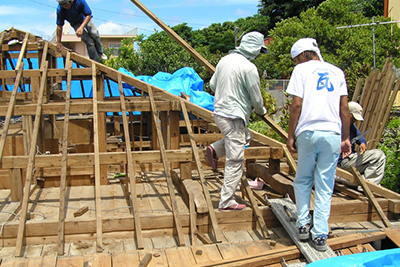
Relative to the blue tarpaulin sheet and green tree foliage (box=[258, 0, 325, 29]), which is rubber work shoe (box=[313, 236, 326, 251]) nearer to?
the blue tarpaulin sheet

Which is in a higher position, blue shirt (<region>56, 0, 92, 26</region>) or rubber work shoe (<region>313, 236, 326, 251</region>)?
blue shirt (<region>56, 0, 92, 26</region>)

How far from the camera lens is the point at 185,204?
4.42 meters

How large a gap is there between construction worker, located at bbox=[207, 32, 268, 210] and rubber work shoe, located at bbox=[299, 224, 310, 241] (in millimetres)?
814

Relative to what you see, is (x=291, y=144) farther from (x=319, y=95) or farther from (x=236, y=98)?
(x=236, y=98)

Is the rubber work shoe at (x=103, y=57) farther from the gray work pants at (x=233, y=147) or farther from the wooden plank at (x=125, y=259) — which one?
the wooden plank at (x=125, y=259)

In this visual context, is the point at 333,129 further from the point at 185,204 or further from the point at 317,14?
the point at 317,14

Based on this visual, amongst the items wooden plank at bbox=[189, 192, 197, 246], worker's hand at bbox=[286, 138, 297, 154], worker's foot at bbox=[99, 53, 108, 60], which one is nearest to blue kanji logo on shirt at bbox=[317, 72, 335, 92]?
worker's hand at bbox=[286, 138, 297, 154]

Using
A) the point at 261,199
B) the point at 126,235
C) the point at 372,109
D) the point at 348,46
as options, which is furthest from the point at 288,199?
the point at 348,46

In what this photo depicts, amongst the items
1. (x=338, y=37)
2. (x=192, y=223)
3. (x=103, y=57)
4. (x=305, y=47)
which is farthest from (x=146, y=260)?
(x=338, y=37)

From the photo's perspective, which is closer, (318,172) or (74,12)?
(318,172)

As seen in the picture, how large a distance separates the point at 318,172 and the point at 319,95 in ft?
2.11

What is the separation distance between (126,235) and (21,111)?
2.40 meters

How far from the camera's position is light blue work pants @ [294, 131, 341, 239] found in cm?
303

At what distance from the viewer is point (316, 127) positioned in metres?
3.01
